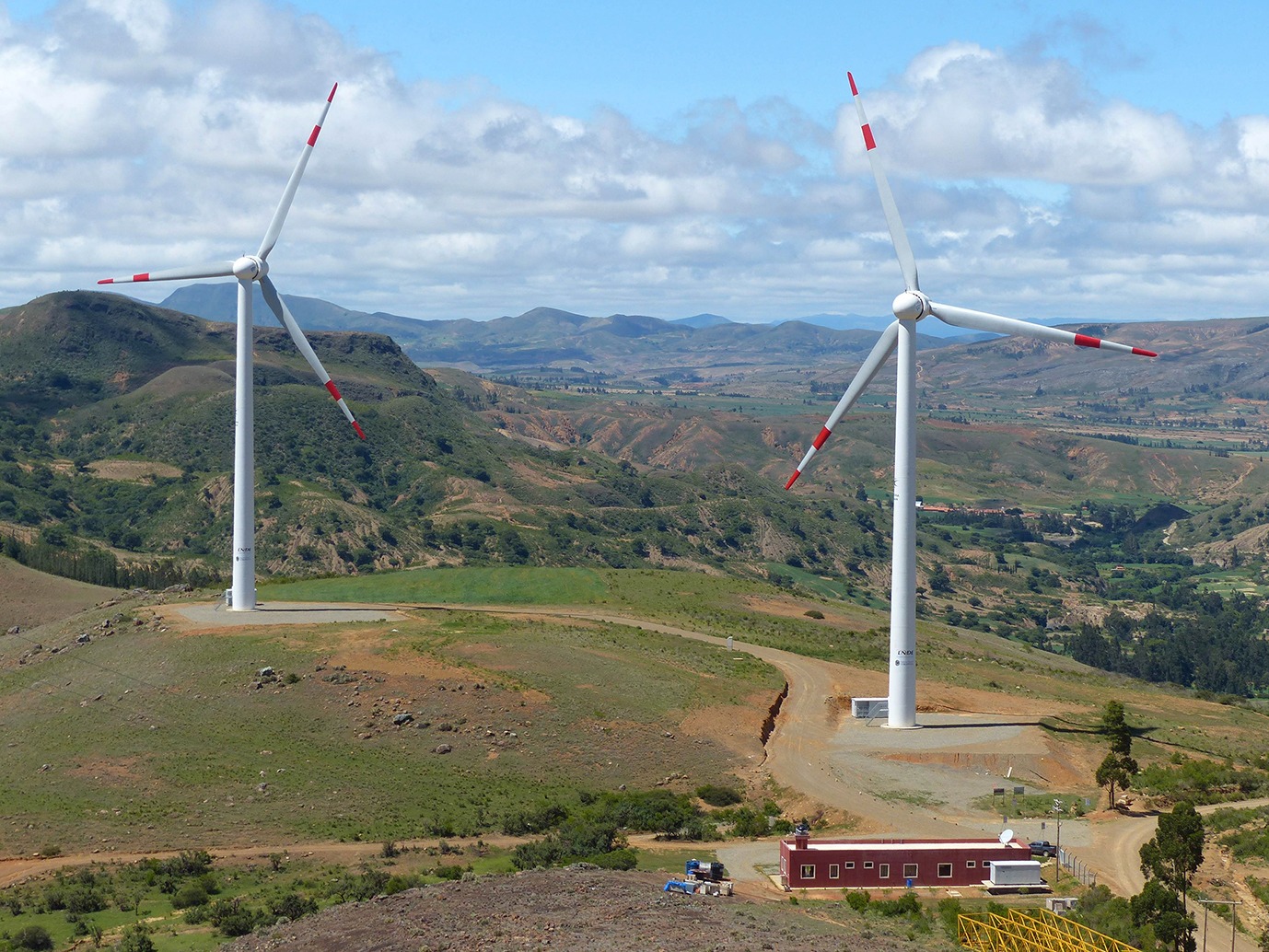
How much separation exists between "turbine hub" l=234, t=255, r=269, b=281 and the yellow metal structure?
68010 millimetres

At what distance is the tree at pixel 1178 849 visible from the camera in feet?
196

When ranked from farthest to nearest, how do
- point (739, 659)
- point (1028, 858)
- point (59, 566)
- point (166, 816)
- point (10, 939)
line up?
point (59, 566)
point (739, 659)
point (166, 816)
point (1028, 858)
point (10, 939)

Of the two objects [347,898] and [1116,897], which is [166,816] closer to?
[347,898]

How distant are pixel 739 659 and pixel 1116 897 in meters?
49.7

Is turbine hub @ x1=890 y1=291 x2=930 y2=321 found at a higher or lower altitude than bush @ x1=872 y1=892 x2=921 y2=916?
higher

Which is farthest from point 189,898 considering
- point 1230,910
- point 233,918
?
point 1230,910

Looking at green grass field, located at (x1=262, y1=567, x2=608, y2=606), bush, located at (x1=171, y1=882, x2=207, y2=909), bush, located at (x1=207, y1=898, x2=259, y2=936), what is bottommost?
bush, located at (x1=171, y1=882, x2=207, y2=909)

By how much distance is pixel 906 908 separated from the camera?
57.6m

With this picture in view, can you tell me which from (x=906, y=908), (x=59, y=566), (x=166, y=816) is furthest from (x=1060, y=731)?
(x=59, y=566)

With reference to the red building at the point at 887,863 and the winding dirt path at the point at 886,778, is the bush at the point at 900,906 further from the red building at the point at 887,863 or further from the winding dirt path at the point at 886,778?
the winding dirt path at the point at 886,778

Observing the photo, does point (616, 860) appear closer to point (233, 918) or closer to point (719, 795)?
point (719, 795)

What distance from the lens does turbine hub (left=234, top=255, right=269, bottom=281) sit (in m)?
99.6

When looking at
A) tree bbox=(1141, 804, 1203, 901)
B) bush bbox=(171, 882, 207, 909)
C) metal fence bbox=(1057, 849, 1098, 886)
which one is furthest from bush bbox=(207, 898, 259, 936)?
tree bbox=(1141, 804, 1203, 901)

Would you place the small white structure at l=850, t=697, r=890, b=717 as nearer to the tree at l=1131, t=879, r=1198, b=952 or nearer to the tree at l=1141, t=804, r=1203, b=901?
the tree at l=1141, t=804, r=1203, b=901
